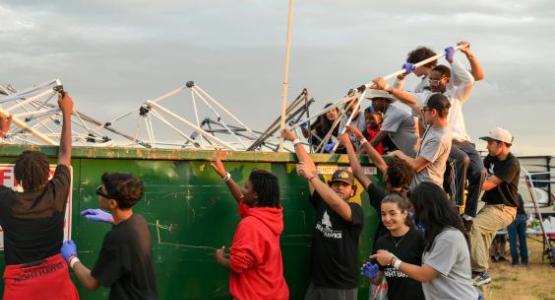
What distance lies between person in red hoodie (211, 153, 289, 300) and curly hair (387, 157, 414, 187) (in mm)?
968

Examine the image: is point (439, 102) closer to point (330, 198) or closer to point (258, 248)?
point (330, 198)

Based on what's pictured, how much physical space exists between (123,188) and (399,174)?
2.34 metres

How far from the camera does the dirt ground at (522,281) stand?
10.5 metres

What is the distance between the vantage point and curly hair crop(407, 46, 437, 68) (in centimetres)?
737

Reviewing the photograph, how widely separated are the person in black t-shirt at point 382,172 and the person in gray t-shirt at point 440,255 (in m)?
1.00

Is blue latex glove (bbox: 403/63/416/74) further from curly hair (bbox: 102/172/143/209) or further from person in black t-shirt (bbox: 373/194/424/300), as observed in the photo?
curly hair (bbox: 102/172/143/209)

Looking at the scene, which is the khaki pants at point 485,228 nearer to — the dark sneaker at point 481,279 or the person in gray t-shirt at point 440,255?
the dark sneaker at point 481,279

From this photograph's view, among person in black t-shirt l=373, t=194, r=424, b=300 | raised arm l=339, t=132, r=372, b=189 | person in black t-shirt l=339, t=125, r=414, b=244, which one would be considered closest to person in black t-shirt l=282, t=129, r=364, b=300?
person in black t-shirt l=339, t=125, r=414, b=244

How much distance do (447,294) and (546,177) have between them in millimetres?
14463

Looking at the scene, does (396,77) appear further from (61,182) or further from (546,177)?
(546,177)

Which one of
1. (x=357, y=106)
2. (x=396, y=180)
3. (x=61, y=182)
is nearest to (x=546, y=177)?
(x=357, y=106)

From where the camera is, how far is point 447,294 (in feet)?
14.9

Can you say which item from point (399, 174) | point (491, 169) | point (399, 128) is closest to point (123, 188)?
point (399, 174)

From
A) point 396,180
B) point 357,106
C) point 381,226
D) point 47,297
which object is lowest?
point 47,297
